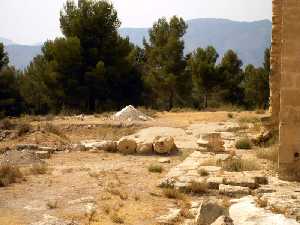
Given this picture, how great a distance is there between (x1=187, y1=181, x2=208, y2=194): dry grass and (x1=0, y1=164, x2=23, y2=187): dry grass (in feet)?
10.4

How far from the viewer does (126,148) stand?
11695 millimetres

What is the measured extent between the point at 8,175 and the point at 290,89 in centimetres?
509

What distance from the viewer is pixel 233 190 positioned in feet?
22.8

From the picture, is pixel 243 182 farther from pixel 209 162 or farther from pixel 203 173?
pixel 209 162

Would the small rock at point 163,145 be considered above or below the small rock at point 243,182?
above

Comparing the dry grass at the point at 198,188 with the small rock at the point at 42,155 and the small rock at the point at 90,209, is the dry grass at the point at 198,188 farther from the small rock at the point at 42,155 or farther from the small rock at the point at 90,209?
the small rock at the point at 42,155

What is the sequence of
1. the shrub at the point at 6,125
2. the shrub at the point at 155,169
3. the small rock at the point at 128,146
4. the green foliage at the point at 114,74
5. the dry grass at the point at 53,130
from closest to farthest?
the shrub at the point at 155,169 → the small rock at the point at 128,146 → the dry grass at the point at 53,130 → the shrub at the point at 6,125 → the green foliage at the point at 114,74

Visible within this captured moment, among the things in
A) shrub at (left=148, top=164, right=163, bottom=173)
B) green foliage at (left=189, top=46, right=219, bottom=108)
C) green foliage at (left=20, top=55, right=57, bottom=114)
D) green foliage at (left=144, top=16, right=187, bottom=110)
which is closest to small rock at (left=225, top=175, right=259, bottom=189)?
shrub at (left=148, top=164, right=163, bottom=173)

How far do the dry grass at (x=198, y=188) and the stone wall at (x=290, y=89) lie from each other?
1.27m

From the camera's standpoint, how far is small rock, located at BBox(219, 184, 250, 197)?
6891 mm

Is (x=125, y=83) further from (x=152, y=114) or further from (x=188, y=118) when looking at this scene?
(x=188, y=118)

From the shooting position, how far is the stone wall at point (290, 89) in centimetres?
704

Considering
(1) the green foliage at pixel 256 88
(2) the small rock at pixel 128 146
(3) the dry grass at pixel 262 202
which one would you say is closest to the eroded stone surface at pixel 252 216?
(3) the dry grass at pixel 262 202

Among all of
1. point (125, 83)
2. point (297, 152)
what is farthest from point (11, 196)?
point (125, 83)
